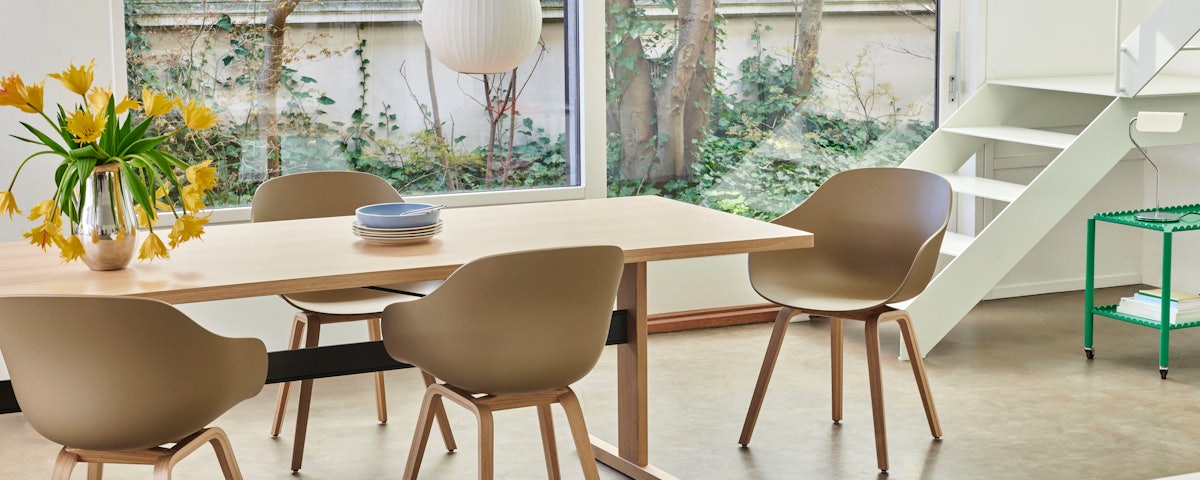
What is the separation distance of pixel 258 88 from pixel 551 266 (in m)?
2.46

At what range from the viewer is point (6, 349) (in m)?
2.48

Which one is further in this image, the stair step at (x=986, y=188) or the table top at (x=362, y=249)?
the stair step at (x=986, y=188)

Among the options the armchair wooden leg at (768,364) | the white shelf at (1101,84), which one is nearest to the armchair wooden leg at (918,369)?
the armchair wooden leg at (768,364)

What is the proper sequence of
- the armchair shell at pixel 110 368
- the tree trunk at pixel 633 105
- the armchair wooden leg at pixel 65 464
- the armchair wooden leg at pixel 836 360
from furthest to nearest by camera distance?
the tree trunk at pixel 633 105, the armchair wooden leg at pixel 836 360, the armchair wooden leg at pixel 65 464, the armchair shell at pixel 110 368

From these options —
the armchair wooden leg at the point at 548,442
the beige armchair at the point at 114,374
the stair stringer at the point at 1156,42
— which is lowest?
the armchair wooden leg at the point at 548,442

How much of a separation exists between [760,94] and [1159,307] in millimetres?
1822

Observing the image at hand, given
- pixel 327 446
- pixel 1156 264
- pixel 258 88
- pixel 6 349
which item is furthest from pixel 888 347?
pixel 6 349

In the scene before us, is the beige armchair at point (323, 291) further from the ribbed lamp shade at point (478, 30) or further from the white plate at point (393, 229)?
the ribbed lamp shade at point (478, 30)

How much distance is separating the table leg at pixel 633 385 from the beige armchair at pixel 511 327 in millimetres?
646

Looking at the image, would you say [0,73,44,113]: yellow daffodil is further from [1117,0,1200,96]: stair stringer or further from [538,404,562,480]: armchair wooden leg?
[1117,0,1200,96]: stair stringer

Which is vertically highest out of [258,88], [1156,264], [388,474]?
[258,88]

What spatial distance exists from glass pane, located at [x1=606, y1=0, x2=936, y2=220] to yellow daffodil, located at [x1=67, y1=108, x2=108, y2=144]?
2819 millimetres

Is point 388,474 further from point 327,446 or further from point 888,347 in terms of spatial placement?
point 888,347

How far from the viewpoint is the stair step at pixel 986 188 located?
17.0ft
